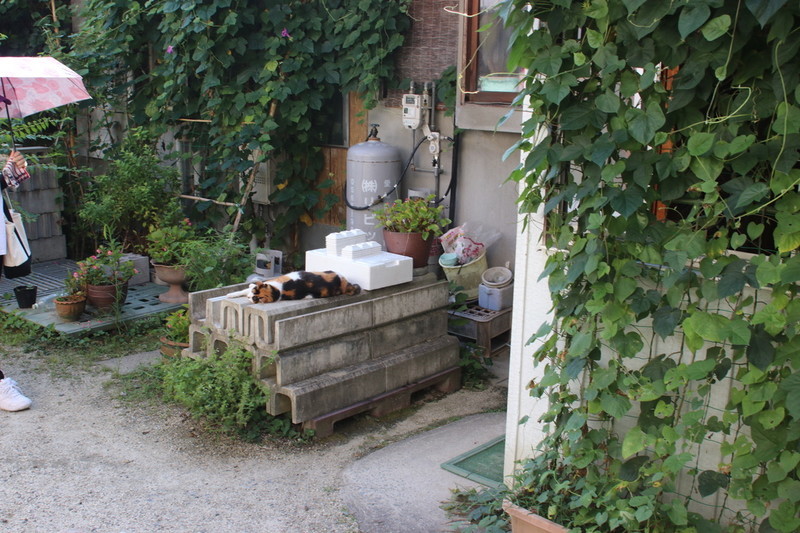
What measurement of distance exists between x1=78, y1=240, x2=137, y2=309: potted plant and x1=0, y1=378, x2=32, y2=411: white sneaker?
1479mm

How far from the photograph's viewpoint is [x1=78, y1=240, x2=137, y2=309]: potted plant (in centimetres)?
669

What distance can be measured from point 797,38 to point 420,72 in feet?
15.6


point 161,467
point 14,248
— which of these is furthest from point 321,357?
point 14,248

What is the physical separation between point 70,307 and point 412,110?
3420 millimetres

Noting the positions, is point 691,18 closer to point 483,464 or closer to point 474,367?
point 483,464

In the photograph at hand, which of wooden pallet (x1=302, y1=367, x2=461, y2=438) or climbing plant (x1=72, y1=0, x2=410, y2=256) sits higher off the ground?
climbing plant (x1=72, y1=0, x2=410, y2=256)

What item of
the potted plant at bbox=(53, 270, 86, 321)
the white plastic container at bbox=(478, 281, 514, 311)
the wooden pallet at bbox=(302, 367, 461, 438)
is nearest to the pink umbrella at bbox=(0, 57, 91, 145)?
the potted plant at bbox=(53, 270, 86, 321)

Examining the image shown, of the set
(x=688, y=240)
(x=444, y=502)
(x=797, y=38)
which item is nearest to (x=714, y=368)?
(x=688, y=240)

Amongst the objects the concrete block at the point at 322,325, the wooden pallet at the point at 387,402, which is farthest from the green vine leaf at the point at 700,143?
the wooden pallet at the point at 387,402

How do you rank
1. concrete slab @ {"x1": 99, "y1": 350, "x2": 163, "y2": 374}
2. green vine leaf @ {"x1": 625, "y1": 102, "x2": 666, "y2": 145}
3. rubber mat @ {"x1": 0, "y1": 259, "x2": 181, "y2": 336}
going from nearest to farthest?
1. green vine leaf @ {"x1": 625, "y1": 102, "x2": 666, "y2": 145}
2. concrete slab @ {"x1": 99, "y1": 350, "x2": 163, "y2": 374}
3. rubber mat @ {"x1": 0, "y1": 259, "x2": 181, "y2": 336}

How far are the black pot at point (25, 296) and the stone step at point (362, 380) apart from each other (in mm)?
3340

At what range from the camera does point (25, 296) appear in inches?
269

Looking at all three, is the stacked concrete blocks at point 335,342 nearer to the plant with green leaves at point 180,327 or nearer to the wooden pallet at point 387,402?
the wooden pallet at point 387,402

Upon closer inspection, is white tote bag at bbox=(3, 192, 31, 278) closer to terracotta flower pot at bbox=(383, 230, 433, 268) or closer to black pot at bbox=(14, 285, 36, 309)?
black pot at bbox=(14, 285, 36, 309)
